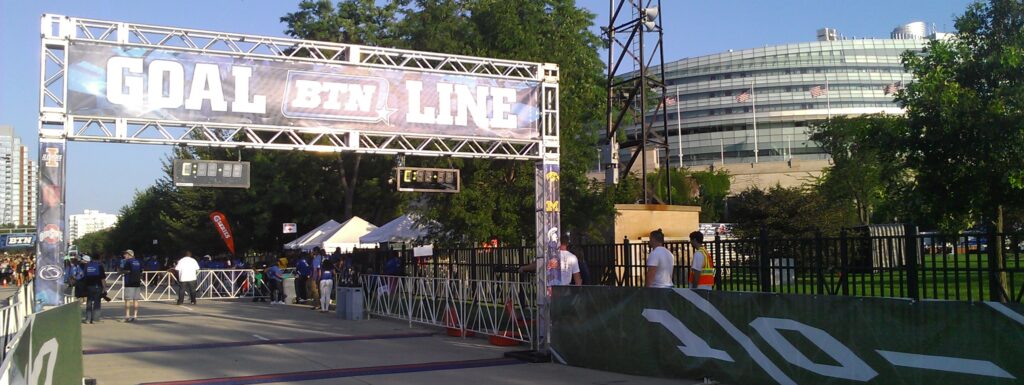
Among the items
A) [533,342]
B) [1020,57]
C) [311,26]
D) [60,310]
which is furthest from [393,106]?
[311,26]

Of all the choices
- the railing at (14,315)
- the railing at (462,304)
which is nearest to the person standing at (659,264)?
the railing at (462,304)

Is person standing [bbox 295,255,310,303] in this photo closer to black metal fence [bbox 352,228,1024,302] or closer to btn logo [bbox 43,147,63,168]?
black metal fence [bbox 352,228,1024,302]

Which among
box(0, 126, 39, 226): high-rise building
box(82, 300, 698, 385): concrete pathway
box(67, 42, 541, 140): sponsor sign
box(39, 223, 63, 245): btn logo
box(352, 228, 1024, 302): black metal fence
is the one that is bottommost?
box(82, 300, 698, 385): concrete pathway

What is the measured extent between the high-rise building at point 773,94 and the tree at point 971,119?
93.9 metres

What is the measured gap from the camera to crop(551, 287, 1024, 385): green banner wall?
7.71 metres

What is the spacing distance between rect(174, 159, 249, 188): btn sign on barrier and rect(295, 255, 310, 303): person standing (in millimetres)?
13172

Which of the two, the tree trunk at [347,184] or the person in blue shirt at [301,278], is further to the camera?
the tree trunk at [347,184]

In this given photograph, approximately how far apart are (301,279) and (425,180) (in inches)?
554

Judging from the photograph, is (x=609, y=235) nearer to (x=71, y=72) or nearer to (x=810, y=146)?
A: (x=71, y=72)

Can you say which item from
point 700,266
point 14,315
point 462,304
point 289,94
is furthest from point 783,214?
point 14,315

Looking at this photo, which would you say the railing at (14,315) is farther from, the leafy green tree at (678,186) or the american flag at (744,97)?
the american flag at (744,97)

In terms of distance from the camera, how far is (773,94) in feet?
390

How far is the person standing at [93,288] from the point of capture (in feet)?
67.3

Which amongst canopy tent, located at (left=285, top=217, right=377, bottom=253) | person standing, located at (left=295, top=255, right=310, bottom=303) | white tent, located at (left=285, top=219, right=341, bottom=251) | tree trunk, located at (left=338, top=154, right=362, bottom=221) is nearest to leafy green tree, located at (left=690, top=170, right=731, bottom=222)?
tree trunk, located at (left=338, top=154, right=362, bottom=221)
